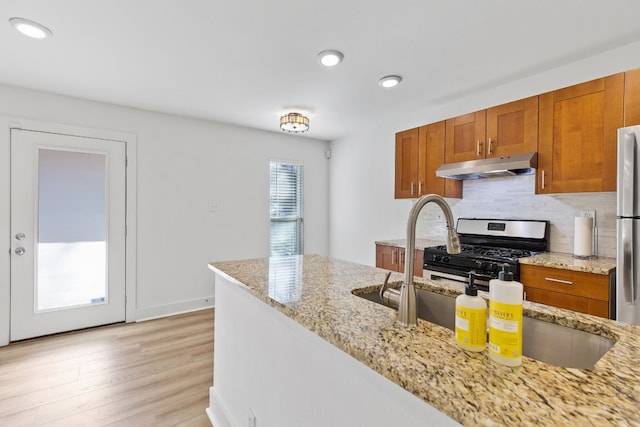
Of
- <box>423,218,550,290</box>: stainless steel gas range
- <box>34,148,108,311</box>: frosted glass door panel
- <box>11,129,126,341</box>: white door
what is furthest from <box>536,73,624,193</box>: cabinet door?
<box>34,148,108,311</box>: frosted glass door panel

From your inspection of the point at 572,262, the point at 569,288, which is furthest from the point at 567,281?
the point at 572,262

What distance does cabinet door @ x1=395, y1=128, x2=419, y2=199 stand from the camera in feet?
10.7

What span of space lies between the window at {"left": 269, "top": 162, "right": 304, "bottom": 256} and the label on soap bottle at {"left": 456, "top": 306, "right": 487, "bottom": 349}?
12.5 ft

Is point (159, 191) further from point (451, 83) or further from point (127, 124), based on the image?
point (451, 83)

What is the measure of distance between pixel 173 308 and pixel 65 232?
1.37m

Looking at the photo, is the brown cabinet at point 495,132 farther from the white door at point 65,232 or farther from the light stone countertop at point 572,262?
the white door at point 65,232

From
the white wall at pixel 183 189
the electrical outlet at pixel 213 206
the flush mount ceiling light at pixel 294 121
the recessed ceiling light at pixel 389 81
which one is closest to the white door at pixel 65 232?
the white wall at pixel 183 189

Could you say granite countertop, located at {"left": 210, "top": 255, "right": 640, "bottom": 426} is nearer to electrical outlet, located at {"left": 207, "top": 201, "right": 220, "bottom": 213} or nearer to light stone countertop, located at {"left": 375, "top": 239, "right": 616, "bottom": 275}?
light stone countertop, located at {"left": 375, "top": 239, "right": 616, "bottom": 275}

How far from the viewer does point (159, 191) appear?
11.6 feet

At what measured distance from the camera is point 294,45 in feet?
6.81

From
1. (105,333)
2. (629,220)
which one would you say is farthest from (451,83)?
(105,333)

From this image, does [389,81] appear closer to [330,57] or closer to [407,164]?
[330,57]

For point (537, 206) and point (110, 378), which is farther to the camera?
point (537, 206)

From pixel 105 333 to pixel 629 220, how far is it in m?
4.28
